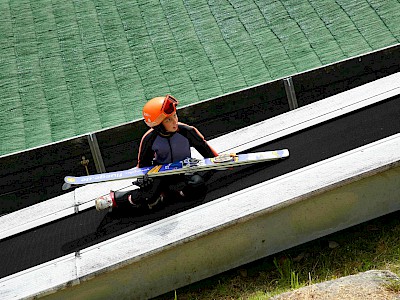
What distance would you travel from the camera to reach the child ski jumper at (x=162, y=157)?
19.3ft

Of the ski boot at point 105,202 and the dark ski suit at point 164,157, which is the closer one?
the dark ski suit at point 164,157

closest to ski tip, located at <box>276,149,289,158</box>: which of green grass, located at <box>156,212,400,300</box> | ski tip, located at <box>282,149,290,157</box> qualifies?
ski tip, located at <box>282,149,290,157</box>

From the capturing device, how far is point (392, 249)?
5.93 meters

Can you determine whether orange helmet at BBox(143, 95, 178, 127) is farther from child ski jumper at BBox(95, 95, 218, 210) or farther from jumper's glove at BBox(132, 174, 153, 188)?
jumper's glove at BBox(132, 174, 153, 188)

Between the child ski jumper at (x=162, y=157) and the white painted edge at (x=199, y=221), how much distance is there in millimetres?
292

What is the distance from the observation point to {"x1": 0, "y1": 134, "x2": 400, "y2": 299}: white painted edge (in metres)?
5.68

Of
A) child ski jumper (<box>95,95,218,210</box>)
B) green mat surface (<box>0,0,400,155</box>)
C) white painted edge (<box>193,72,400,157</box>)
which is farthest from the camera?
green mat surface (<box>0,0,400,155</box>)

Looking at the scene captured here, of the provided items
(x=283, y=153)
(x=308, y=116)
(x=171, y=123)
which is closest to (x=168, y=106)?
(x=171, y=123)

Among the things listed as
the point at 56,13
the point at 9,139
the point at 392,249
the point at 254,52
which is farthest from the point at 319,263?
the point at 56,13

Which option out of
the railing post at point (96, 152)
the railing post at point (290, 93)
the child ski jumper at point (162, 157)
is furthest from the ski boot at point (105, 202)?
the railing post at point (290, 93)

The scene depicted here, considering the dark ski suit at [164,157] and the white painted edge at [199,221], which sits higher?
the dark ski suit at [164,157]

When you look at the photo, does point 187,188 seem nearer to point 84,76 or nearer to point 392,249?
point 392,249

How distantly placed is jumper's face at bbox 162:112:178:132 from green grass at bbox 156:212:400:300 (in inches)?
60.0

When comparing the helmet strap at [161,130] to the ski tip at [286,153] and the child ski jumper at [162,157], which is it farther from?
the ski tip at [286,153]
